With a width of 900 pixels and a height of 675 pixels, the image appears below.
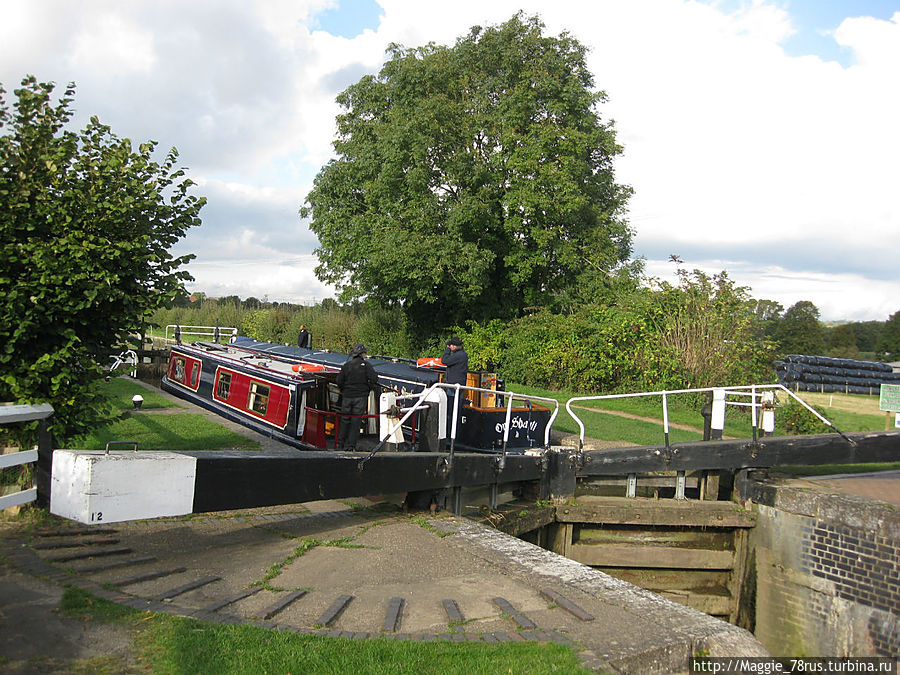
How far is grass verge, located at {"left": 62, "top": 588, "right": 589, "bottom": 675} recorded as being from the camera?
11.5 ft

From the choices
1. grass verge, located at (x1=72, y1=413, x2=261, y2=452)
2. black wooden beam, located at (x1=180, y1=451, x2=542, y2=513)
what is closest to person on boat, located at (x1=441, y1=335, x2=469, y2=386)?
black wooden beam, located at (x1=180, y1=451, x2=542, y2=513)

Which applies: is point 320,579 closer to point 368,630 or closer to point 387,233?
point 368,630

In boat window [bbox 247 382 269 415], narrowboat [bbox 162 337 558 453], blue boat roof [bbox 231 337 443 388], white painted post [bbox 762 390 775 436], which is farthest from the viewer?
boat window [bbox 247 382 269 415]

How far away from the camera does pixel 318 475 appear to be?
18.3 ft

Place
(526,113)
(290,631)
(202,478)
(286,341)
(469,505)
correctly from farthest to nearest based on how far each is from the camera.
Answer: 1. (286,341)
2. (526,113)
3. (469,505)
4. (202,478)
5. (290,631)

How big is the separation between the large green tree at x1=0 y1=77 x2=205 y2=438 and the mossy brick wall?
7.62 m

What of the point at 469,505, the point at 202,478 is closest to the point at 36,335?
the point at 202,478

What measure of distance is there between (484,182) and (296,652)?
20800 millimetres

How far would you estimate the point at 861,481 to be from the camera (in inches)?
368

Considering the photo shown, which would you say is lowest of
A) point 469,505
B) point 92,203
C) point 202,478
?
point 469,505

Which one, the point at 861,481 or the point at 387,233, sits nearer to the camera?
the point at 861,481

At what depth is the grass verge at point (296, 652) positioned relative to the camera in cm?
352

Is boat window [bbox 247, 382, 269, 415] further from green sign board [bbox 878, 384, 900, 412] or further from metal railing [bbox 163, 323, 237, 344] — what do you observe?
green sign board [bbox 878, 384, 900, 412]

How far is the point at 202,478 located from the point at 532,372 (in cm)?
1696
